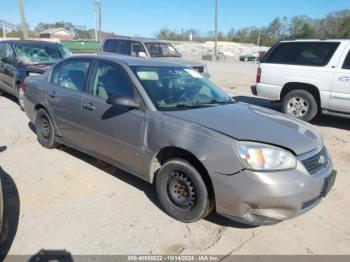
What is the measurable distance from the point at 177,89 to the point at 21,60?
6.18 metres

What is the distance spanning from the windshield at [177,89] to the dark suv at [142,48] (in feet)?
23.4

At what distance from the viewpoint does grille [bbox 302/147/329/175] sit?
11.0 feet

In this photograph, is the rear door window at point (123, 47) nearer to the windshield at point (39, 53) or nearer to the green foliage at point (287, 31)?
the windshield at point (39, 53)

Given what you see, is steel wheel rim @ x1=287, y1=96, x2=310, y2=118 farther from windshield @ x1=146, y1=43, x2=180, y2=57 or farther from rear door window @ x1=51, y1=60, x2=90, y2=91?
windshield @ x1=146, y1=43, x2=180, y2=57

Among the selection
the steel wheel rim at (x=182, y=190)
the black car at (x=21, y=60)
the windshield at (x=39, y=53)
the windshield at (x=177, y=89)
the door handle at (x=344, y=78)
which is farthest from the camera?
the windshield at (x=39, y=53)

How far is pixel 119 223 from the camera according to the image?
3.72 metres

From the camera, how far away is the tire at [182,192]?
351 cm

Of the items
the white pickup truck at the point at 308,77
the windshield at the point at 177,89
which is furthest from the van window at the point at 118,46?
the windshield at the point at 177,89

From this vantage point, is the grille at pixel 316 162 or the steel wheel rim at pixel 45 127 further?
the steel wheel rim at pixel 45 127

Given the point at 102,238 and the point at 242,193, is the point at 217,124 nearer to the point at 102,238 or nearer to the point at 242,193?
the point at 242,193

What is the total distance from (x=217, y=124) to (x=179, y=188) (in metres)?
0.78

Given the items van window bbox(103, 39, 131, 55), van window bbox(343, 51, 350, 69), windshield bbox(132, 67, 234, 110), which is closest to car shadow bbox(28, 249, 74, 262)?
windshield bbox(132, 67, 234, 110)

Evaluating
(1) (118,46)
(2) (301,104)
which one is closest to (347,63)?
(2) (301,104)

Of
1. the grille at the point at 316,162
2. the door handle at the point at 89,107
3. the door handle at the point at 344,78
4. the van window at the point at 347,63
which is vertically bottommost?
the grille at the point at 316,162
